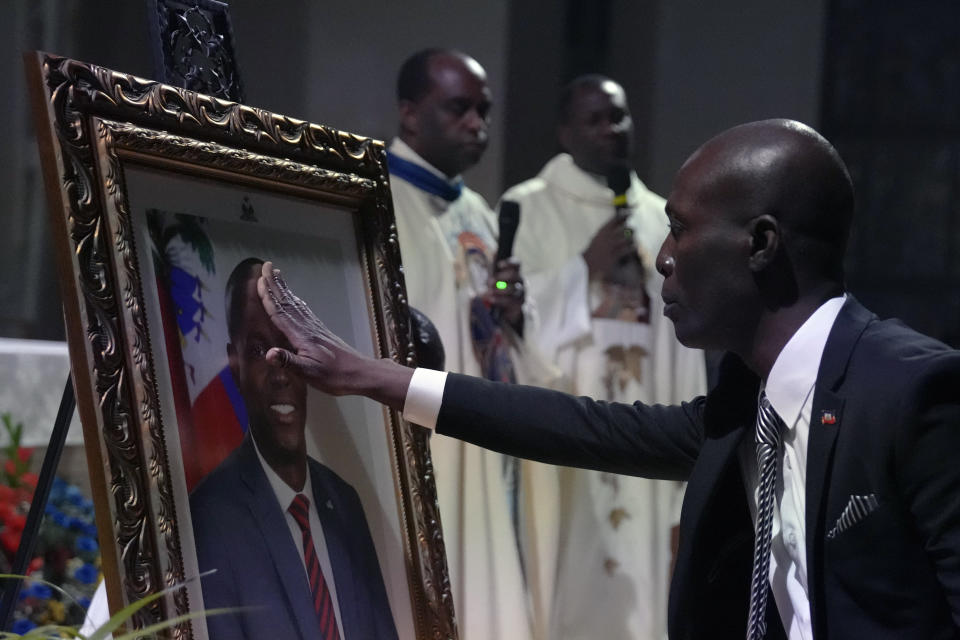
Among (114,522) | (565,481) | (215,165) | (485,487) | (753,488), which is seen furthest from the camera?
(565,481)

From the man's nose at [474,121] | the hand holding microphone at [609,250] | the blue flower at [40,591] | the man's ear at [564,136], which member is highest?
the man's ear at [564,136]

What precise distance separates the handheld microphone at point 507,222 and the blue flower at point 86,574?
1632 mm

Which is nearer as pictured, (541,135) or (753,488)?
(753,488)

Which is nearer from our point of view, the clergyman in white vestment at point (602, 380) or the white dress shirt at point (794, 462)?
the white dress shirt at point (794, 462)

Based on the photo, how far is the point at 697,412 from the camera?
2453 millimetres

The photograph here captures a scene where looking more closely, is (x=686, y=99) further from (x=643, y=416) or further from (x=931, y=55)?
(x=643, y=416)

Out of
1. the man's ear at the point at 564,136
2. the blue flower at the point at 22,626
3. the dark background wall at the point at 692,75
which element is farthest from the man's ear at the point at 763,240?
the dark background wall at the point at 692,75

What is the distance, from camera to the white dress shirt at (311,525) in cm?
211

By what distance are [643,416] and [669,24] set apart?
228 inches

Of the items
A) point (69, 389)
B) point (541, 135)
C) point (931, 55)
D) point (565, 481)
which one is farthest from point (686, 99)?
point (69, 389)

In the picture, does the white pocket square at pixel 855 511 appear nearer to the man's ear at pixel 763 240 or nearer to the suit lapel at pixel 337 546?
the man's ear at pixel 763 240

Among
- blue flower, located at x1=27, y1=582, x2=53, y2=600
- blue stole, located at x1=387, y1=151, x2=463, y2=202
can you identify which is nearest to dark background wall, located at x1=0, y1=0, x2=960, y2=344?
blue stole, located at x1=387, y1=151, x2=463, y2=202

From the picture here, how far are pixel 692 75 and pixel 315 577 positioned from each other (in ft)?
20.4

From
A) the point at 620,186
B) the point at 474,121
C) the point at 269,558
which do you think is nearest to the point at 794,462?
the point at 269,558
